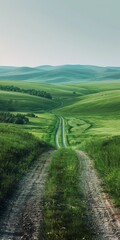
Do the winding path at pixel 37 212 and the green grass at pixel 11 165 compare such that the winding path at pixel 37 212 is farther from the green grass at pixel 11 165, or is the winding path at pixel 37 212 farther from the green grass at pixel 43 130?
the green grass at pixel 43 130

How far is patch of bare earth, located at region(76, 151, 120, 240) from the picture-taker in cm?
1644

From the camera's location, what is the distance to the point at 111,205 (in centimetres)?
2094

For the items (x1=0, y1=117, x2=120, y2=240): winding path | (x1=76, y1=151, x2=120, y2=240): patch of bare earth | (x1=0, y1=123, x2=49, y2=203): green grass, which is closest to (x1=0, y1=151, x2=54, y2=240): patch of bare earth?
(x1=0, y1=117, x2=120, y2=240): winding path

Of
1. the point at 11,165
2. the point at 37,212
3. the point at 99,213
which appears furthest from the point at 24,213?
the point at 11,165

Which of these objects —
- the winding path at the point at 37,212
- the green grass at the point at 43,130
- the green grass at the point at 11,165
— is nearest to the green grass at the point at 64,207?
the winding path at the point at 37,212

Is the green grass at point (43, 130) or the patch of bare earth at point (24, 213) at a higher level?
the patch of bare earth at point (24, 213)

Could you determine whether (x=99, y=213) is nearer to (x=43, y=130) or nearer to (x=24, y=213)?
(x=24, y=213)

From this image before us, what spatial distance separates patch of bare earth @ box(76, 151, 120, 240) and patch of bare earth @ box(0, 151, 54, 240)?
100 inches

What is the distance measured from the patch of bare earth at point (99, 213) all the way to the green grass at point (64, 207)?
16.6 inches

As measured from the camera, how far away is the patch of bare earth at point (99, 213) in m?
16.4

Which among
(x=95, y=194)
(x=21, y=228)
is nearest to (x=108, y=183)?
(x=95, y=194)

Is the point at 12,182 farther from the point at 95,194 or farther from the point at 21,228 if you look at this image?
the point at 21,228

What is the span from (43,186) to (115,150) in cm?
1700

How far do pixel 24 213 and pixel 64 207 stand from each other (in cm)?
240
